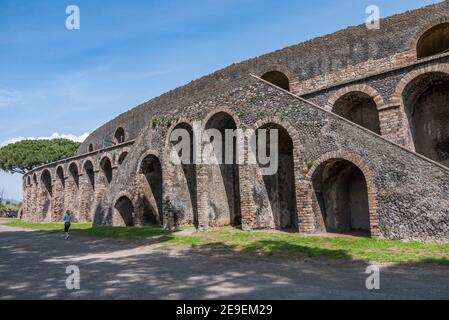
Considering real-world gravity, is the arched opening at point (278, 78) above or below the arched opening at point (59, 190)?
above

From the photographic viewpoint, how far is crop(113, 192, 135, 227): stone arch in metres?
16.3

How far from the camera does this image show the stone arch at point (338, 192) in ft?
30.8

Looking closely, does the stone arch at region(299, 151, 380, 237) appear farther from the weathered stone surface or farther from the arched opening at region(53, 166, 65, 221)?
the arched opening at region(53, 166, 65, 221)

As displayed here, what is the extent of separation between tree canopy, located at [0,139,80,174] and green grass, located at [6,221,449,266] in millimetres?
40710

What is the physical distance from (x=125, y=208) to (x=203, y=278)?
11.4 meters

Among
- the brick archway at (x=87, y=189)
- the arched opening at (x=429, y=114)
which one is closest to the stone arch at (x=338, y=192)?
the arched opening at (x=429, y=114)

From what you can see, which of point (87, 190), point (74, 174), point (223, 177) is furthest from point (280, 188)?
point (74, 174)

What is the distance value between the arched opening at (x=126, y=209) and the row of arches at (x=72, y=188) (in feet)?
21.2

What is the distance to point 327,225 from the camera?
1126 centimetres

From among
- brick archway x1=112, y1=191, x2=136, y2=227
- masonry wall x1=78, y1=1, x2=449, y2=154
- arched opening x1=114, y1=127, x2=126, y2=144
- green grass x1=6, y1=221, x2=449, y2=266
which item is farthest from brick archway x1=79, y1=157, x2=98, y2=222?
green grass x1=6, y1=221, x2=449, y2=266

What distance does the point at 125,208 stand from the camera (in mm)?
16719

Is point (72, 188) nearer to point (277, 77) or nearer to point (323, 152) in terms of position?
point (277, 77)

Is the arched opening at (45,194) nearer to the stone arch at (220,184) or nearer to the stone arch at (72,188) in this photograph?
the stone arch at (72,188)
